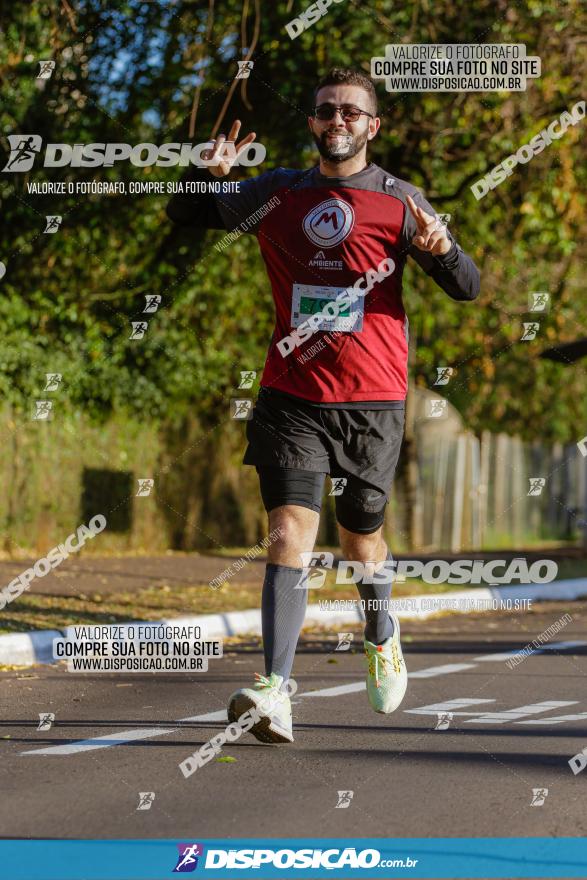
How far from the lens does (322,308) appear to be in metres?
5.32

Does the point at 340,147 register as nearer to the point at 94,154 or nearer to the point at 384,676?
the point at 384,676

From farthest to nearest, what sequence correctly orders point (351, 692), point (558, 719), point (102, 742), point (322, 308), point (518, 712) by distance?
point (351, 692) < point (518, 712) < point (558, 719) < point (102, 742) < point (322, 308)

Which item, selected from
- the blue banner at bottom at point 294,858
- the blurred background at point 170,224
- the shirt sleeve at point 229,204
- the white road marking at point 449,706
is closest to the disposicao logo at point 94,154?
the blurred background at point 170,224

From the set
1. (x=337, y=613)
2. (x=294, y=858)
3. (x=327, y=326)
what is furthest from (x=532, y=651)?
(x=294, y=858)

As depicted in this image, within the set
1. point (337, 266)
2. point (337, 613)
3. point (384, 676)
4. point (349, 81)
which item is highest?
point (349, 81)

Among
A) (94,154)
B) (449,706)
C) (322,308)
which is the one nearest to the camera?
(322,308)

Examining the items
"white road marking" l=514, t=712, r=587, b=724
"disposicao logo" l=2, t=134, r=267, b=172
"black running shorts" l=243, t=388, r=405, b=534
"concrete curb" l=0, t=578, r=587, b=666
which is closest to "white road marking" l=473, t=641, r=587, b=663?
"concrete curb" l=0, t=578, r=587, b=666

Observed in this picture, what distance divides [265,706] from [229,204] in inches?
72.0

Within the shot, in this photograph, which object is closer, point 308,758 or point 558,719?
point 308,758

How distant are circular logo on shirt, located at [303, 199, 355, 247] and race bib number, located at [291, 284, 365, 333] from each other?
17 cm

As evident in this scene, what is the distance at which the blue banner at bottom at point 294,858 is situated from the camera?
3.64m

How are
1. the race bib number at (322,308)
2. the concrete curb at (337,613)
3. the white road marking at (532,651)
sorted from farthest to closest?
the white road marking at (532,651)
the concrete curb at (337,613)
the race bib number at (322,308)

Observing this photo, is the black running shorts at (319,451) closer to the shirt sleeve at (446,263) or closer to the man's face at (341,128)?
the shirt sleeve at (446,263)

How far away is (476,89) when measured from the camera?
14.9 m
